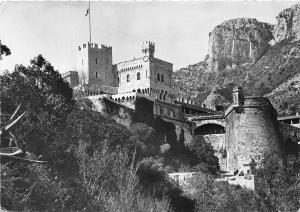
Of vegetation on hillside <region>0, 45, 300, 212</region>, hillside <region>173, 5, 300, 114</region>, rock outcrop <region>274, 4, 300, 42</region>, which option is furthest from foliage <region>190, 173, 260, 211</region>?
rock outcrop <region>274, 4, 300, 42</region>

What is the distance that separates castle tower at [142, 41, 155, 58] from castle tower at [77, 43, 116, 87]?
4462 mm

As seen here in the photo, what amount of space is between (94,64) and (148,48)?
7.46 meters

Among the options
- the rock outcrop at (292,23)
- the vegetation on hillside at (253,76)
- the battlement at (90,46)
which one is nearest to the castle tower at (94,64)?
the battlement at (90,46)

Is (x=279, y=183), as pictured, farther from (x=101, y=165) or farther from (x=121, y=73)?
(x=121, y=73)

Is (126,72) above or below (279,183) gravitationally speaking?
above

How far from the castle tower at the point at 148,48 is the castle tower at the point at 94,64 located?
446 cm

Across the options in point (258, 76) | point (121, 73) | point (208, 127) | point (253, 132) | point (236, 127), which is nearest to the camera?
Result: point (253, 132)

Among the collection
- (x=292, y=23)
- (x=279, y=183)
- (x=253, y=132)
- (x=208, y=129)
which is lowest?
(x=279, y=183)

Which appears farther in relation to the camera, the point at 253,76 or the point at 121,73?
the point at 253,76

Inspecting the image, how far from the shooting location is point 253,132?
7125 cm

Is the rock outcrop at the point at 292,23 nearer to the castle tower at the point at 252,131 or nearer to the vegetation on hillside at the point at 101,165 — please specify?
the vegetation on hillside at the point at 101,165

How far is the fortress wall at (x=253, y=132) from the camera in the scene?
232 ft

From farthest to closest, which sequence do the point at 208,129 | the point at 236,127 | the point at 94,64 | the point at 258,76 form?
1. the point at 258,76
2. the point at 94,64
3. the point at 208,129
4. the point at 236,127

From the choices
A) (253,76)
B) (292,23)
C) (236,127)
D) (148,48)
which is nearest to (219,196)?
(236,127)
